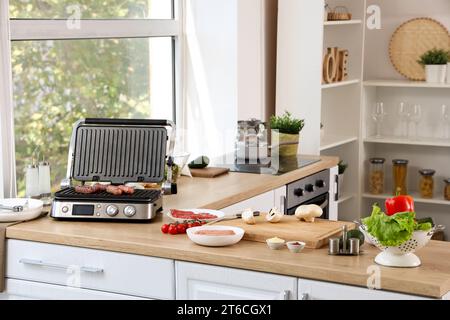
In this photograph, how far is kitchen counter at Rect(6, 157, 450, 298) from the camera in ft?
8.24

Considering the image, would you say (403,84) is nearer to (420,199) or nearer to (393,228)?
(420,199)

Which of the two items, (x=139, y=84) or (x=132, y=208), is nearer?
(x=132, y=208)

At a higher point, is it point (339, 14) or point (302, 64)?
point (339, 14)

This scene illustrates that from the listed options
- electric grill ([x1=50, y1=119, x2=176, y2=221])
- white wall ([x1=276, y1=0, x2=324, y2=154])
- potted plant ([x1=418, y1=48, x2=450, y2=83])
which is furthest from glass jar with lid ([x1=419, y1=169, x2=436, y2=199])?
electric grill ([x1=50, y1=119, x2=176, y2=221])

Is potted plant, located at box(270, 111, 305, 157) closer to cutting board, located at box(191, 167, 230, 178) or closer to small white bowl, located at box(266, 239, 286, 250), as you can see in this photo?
cutting board, located at box(191, 167, 230, 178)

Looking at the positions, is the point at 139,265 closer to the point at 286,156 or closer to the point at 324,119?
the point at 286,156

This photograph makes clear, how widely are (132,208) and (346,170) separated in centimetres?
301

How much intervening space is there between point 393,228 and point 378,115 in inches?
136

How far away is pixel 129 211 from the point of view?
10.6ft

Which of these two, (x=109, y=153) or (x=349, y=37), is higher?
(x=349, y=37)

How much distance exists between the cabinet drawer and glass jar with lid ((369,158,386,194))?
10.7 ft

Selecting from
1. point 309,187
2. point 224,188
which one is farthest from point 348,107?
point 224,188
